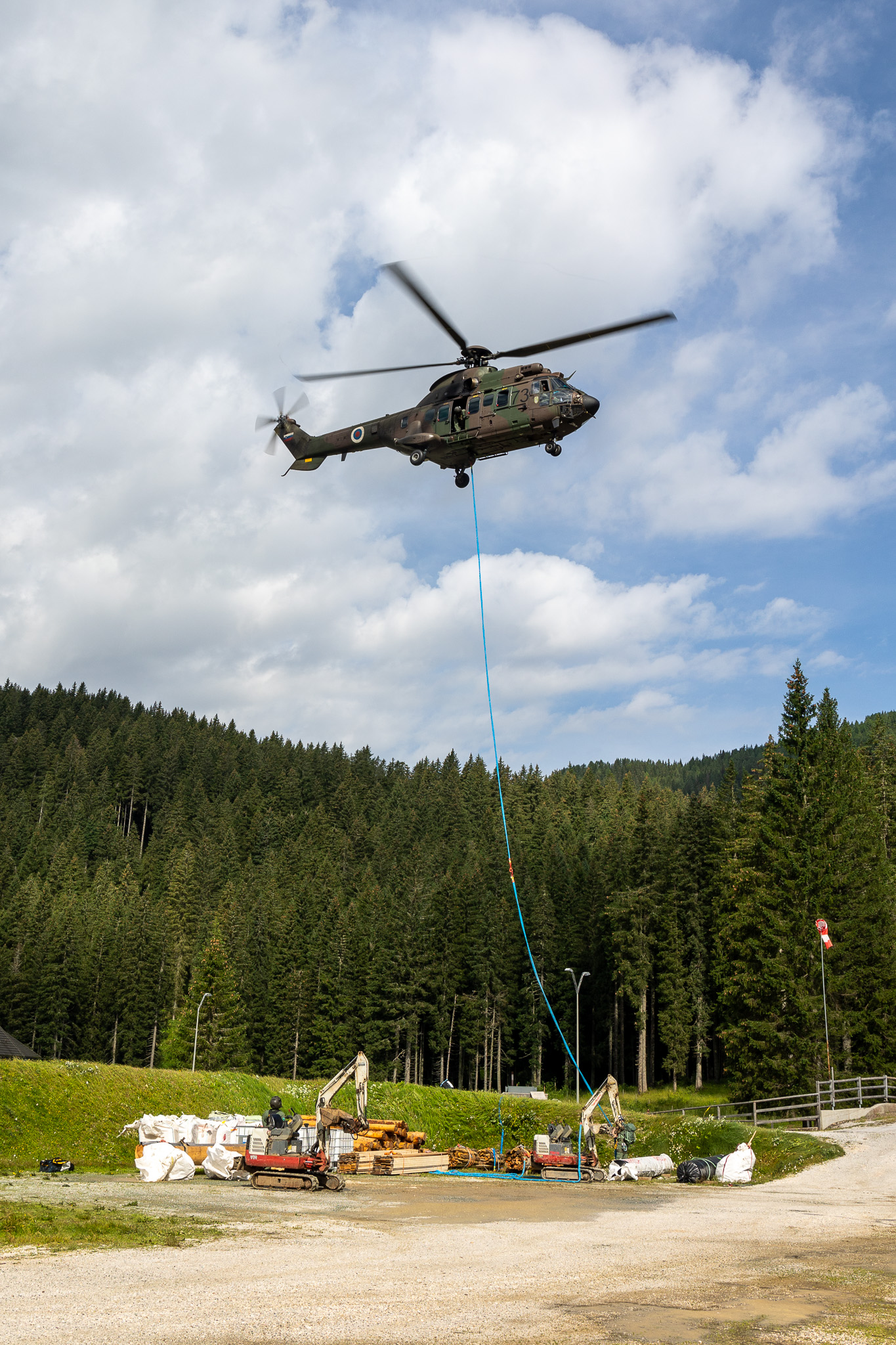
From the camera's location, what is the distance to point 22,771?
15688cm

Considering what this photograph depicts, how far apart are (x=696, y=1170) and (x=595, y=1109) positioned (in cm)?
277

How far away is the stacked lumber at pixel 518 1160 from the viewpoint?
25.5m

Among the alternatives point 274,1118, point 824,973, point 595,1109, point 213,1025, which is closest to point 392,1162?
point 274,1118

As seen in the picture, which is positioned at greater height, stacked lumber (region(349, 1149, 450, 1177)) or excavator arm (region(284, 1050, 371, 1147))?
excavator arm (region(284, 1050, 371, 1147))

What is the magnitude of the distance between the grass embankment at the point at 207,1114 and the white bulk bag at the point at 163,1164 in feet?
8.07

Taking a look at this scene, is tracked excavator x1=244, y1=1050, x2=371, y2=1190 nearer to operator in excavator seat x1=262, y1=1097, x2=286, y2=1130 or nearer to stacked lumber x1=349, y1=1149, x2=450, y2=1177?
operator in excavator seat x1=262, y1=1097, x2=286, y2=1130

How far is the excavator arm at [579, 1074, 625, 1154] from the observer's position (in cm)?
2470

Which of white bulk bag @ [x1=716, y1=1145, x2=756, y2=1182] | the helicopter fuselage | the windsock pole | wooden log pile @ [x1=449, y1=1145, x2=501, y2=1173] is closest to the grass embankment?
white bulk bag @ [x1=716, y1=1145, x2=756, y2=1182]

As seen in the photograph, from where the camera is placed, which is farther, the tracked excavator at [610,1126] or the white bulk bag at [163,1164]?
the tracked excavator at [610,1126]

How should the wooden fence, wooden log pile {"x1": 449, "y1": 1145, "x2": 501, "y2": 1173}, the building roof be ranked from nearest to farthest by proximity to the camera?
1. wooden log pile {"x1": 449, "y1": 1145, "x2": 501, "y2": 1173}
2. the wooden fence
3. the building roof

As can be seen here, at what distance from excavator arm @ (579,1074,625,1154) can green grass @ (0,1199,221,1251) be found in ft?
40.1

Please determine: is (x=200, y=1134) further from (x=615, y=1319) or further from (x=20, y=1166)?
(x=615, y=1319)

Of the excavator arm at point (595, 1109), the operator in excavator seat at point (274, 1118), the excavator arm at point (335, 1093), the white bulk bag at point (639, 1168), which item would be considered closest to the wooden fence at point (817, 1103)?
the white bulk bag at point (639, 1168)

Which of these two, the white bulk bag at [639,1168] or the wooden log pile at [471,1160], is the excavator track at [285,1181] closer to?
the wooden log pile at [471,1160]
